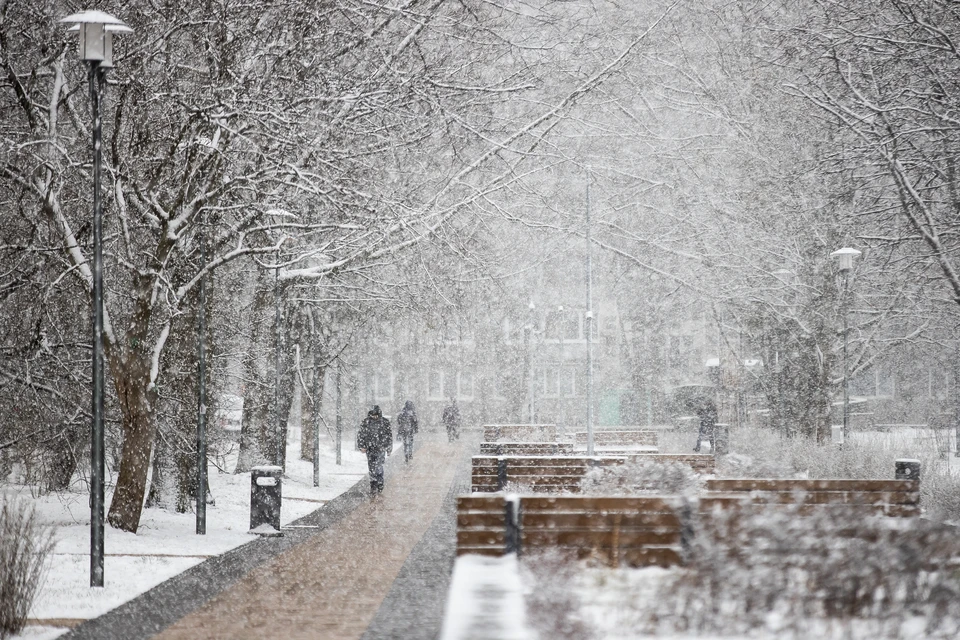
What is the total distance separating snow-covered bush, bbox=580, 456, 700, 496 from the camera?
12977 millimetres

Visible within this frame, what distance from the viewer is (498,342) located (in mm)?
57156

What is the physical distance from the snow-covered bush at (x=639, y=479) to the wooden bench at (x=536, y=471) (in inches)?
12.5

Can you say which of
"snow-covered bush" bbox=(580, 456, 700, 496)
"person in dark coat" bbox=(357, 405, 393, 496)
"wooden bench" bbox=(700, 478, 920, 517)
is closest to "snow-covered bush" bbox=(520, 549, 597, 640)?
"wooden bench" bbox=(700, 478, 920, 517)

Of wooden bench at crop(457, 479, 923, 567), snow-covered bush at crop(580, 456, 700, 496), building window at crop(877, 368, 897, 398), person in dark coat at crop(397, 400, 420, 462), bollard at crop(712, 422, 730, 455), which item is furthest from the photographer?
building window at crop(877, 368, 897, 398)

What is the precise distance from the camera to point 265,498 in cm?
1555

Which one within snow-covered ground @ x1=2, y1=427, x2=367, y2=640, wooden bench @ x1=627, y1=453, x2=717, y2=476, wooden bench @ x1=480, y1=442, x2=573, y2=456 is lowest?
snow-covered ground @ x1=2, y1=427, x2=367, y2=640

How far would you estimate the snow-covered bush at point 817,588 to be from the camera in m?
6.18

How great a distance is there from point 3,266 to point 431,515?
25.0 ft

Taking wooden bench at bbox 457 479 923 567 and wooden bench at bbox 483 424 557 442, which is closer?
wooden bench at bbox 457 479 923 567

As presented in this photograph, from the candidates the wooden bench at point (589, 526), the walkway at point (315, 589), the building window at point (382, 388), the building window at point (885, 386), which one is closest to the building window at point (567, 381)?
the building window at point (382, 388)

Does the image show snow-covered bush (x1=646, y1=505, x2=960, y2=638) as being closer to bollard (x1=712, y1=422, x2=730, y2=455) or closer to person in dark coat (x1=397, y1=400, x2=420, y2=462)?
bollard (x1=712, y1=422, x2=730, y2=455)

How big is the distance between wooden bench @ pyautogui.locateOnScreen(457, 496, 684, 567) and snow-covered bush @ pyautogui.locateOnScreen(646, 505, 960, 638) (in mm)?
2054

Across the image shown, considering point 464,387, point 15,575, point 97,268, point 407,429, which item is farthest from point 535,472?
point 464,387

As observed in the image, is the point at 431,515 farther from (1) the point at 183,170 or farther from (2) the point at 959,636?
(2) the point at 959,636
